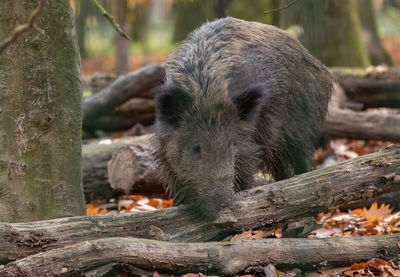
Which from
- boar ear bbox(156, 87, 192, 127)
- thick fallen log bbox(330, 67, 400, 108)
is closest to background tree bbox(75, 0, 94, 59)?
boar ear bbox(156, 87, 192, 127)

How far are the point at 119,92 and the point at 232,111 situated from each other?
16.0 feet

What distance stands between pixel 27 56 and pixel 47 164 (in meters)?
0.94

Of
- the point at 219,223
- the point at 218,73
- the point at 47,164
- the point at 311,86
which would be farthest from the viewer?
the point at 311,86

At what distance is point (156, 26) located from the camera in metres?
51.6

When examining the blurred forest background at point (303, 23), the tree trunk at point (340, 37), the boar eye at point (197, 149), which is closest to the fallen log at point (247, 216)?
the boar eye at point (197, 149)

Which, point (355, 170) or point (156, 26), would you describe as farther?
point (156, 26)

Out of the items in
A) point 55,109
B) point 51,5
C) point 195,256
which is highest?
point 51,5

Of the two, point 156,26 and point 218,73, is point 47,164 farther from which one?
point 156,26

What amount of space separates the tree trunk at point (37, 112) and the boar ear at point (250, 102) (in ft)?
5.05

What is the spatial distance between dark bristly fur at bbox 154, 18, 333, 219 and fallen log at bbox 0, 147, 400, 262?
0.18 meters

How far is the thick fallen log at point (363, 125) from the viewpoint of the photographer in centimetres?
896

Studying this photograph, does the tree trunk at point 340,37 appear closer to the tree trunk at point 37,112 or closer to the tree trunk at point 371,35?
the tree trunk at point 371,35

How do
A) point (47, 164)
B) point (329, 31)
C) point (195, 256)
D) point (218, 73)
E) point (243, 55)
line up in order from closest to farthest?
point (195, 256), point (47, 164), point (218, 73), point (243, 55), point (329, 31)

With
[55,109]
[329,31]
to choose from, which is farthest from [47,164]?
[329,31]
